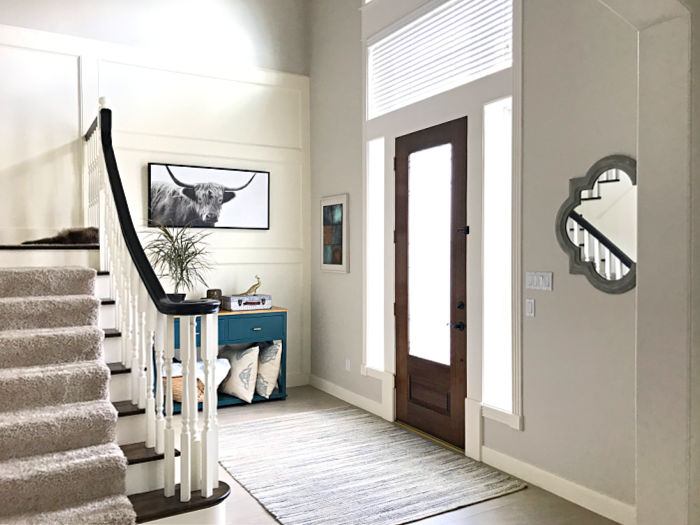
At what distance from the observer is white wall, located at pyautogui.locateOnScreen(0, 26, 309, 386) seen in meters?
4.62

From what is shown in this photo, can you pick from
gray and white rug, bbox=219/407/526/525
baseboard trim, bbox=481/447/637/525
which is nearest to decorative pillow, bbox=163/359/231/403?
gray and white rug, bbox=219/407/526/525

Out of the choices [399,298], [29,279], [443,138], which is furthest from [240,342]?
[443,138]

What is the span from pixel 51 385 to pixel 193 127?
10.1 feet

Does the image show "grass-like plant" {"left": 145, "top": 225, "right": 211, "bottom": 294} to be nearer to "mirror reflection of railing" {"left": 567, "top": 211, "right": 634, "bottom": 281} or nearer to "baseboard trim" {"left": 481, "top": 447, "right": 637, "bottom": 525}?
"baseboard trim" {"left": 481, "top": 447, "right": 637, "bottom": 525}

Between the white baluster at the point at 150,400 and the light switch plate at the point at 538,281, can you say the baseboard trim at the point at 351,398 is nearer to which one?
the light switch plate at the point at 538,281

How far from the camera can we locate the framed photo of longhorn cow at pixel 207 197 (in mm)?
5016

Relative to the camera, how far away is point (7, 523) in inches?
88.3

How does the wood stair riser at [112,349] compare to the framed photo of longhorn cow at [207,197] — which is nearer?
the wood stair riser at [112,349]

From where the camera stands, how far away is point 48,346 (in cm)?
289

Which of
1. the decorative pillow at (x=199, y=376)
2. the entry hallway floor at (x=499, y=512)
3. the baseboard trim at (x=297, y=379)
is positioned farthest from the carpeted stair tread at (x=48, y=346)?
the baseboard trim at (x=297, y=379)

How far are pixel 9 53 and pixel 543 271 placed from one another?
430cm

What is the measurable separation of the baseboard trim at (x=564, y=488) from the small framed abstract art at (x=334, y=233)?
2.20 meters

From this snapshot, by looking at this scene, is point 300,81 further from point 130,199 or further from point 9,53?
point 9,53

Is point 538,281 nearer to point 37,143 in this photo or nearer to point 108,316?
point 108,316
